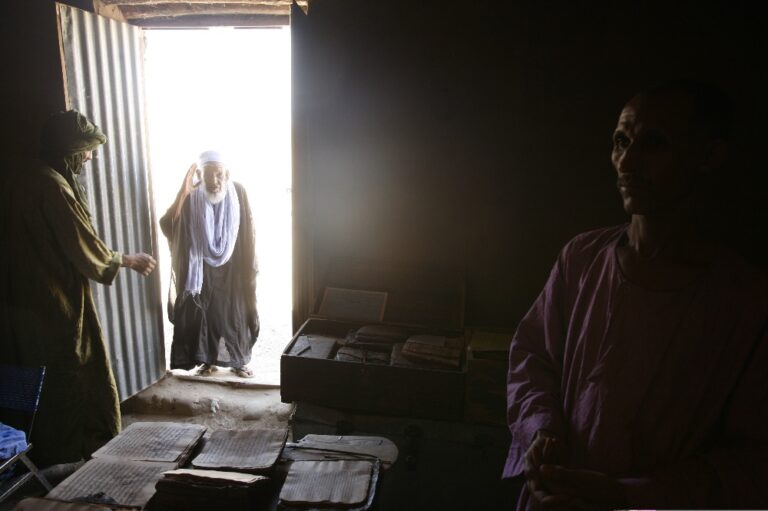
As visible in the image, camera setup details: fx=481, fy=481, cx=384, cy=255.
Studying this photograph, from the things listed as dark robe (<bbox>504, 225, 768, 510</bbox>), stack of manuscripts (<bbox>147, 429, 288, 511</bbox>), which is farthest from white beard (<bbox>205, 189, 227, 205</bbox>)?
dark robe (<bbox>504, 225, 768, 510</bbox>)

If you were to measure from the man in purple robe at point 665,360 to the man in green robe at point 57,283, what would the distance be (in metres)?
2.81

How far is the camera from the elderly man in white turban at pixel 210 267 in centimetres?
404

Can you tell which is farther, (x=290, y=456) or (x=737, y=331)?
(x=290, y=456)

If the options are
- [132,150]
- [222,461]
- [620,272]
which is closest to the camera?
[620,272]

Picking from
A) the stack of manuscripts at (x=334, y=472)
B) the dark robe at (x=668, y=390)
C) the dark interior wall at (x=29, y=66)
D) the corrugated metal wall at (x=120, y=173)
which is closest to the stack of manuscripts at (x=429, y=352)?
the stack of manuscripts at (x=334, y=472)

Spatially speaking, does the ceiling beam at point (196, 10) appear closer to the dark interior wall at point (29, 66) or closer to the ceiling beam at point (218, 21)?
the ceiling beam at point (218, 21)

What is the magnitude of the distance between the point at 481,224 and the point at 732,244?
5.00 feet

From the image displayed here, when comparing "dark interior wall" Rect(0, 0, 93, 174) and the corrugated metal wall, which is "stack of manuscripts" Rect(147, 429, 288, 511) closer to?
the corrugated metal wall

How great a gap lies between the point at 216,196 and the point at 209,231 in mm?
310

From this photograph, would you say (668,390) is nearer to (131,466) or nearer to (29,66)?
(131,466)

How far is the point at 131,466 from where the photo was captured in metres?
1.60

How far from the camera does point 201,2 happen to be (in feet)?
10.9

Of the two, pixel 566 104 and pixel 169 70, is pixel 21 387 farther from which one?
pixel 169 70

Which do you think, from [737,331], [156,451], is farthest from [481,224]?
[156,451]
